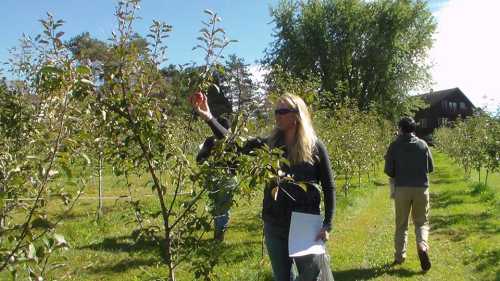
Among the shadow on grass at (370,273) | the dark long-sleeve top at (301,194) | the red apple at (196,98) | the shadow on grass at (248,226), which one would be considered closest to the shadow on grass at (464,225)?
the shadow on grass at (370,273)

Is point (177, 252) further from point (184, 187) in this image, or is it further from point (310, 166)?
point (310, 166)

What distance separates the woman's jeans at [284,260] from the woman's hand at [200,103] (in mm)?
971

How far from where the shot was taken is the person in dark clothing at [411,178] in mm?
7164

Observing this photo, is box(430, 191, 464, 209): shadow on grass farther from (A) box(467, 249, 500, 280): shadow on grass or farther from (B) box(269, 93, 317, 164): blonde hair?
(B) box(269, 93, 317, 164): blonde hair

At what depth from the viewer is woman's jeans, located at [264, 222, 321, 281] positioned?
368 centimetres

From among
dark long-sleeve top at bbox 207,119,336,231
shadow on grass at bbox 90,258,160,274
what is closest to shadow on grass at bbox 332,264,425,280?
shadow on grass at bbox 90,258,160,274

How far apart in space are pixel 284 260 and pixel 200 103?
1.31 m

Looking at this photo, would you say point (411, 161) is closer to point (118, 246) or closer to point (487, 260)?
point (487, 260)

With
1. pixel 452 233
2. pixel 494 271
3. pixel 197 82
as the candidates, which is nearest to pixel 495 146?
pixel 452 233

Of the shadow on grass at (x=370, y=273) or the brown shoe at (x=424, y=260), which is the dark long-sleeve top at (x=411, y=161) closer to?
the brown shoe at (x=424, y=260)

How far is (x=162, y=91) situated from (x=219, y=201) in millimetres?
858

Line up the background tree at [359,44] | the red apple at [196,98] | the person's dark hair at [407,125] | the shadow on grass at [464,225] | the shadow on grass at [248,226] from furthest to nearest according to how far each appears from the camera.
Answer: the background tree at [359,44] < the shadow on grass at [248,226] < the shadow on grass at [464,225] < the person's dark hair at [407,125] < the red apple at [196,98]

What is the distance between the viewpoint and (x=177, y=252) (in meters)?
3.52

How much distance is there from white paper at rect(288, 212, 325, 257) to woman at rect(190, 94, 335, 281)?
0.18 feet
